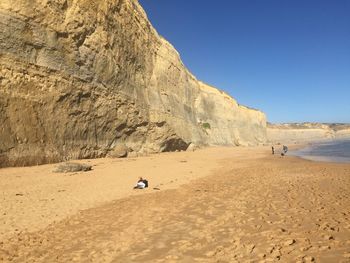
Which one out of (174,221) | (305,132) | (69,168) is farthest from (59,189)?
(305,132)

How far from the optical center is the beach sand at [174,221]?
635 cm

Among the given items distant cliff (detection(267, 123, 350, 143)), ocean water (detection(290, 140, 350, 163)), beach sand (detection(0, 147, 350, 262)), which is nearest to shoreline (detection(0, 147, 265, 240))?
beach sand (detection(0, 147, 350, 262))

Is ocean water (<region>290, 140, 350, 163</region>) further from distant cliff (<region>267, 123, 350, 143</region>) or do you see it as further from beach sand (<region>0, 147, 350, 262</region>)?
distant cliff (<region>267, 123, 350, 143</region>)

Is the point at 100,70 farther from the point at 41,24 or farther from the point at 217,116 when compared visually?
the point at 217,116

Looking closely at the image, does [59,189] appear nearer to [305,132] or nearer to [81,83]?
[81,83]

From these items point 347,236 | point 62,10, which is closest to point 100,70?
point 62,10

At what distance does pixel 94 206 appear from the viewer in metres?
10.5

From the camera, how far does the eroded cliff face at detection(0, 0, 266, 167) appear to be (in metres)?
19.2

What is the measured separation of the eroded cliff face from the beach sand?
5.58 m

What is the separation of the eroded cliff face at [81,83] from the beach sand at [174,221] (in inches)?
220

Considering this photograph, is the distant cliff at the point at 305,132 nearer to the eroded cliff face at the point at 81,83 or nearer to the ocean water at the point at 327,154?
the ocean water at the point at 327,154

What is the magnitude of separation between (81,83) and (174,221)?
17236mm

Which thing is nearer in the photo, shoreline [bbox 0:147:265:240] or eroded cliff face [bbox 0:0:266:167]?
shoreline [bbox 0:147:265:240]

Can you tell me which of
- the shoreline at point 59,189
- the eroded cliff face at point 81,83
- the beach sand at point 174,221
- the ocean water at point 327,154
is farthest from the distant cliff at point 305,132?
the beach sand at point 174,221
